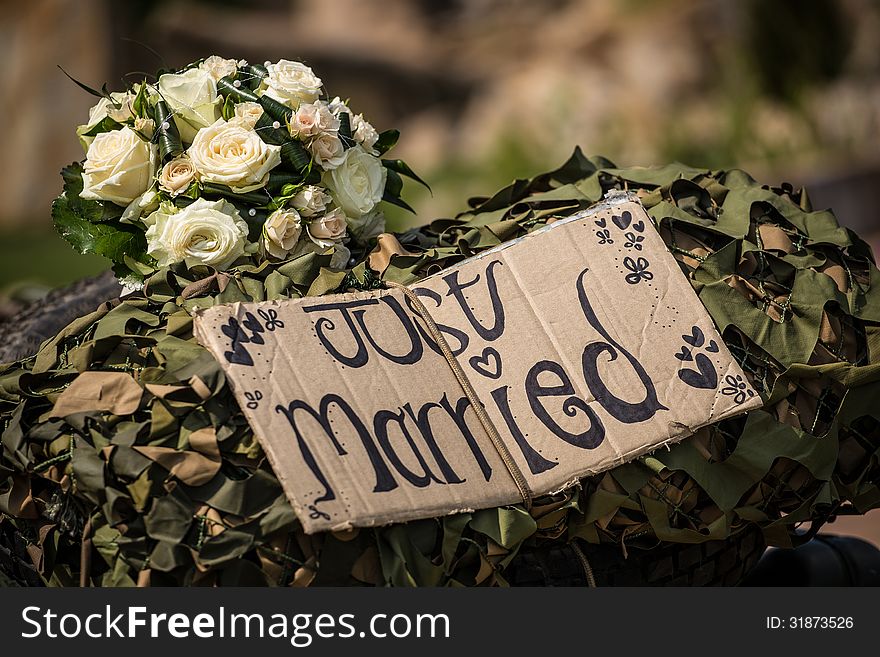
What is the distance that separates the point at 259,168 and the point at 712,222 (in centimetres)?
86

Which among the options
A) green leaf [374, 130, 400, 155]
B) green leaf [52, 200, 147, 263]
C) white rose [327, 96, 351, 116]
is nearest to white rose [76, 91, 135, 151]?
green leaf [52, 200, 147, 263]

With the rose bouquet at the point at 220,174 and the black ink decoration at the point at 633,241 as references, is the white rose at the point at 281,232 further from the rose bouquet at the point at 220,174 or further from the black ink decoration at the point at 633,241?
the black ink decoration at the point at 633,241

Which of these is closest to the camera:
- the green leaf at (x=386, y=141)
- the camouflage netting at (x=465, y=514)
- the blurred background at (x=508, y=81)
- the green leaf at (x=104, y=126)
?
the camouflage netting at (x=465, y=514)

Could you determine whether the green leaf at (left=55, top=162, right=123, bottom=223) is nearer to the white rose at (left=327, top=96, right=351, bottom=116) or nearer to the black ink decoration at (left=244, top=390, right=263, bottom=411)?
the white rose at (left=327, top=96, right=351, bottom=116)

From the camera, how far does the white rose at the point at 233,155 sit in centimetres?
175

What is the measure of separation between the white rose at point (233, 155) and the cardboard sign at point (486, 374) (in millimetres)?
280

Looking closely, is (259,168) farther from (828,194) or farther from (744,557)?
(828,194)

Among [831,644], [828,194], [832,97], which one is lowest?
[831,644]

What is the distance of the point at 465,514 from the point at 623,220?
0.65 meters

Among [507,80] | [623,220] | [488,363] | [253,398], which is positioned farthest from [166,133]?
[507,80]

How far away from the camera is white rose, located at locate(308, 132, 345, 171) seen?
6.06 ft

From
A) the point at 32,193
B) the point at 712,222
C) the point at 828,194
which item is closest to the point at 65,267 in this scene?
the point at 32,193

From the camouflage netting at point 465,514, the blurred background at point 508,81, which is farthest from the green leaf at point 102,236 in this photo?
the blurred background at point 508,81

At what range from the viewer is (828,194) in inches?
246
